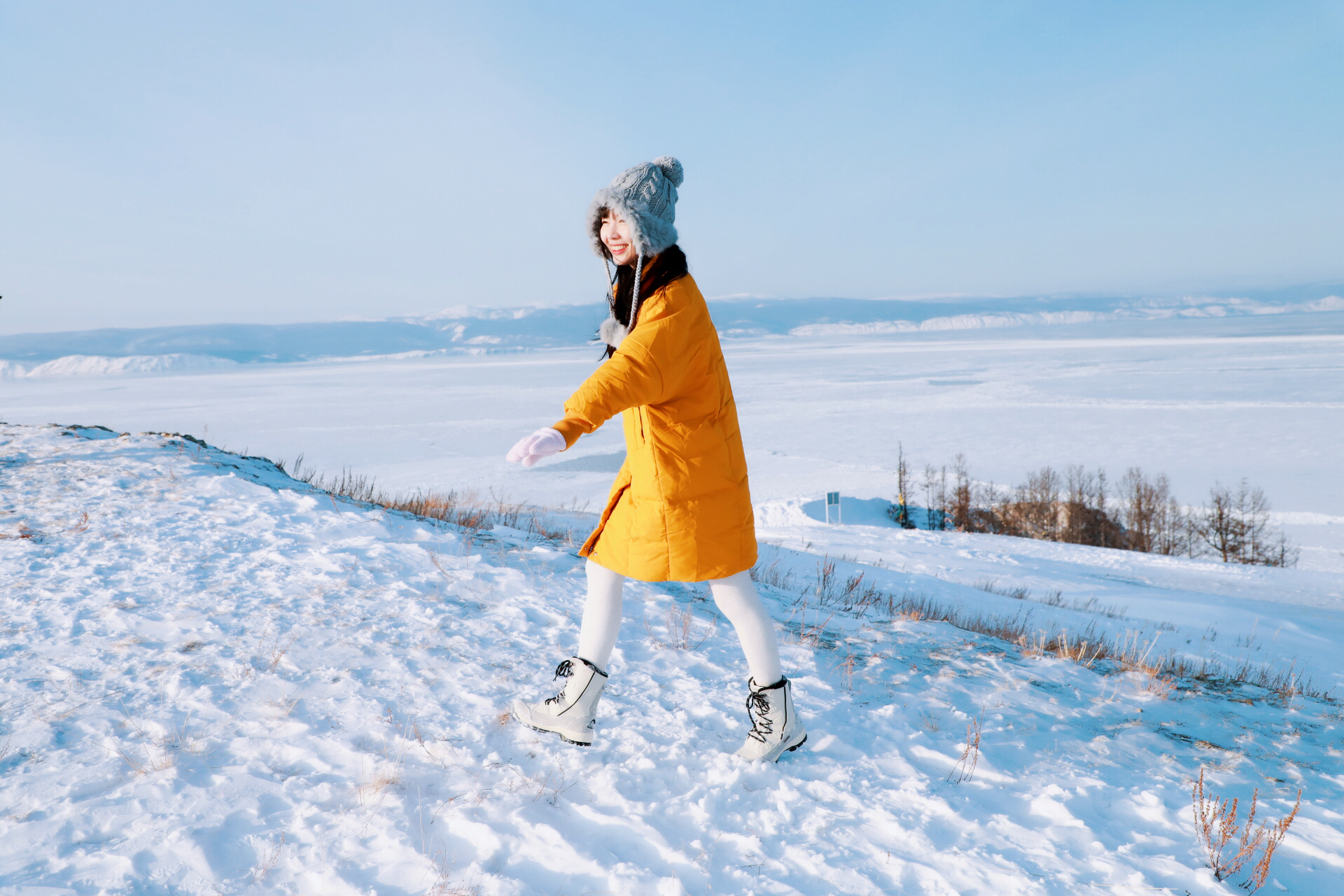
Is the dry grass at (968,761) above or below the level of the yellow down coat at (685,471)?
below

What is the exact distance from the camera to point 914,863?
178cm

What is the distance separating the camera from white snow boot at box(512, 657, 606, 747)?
2.19 meters

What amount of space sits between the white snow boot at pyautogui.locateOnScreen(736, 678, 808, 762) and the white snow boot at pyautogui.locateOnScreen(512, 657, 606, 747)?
19.0 inches

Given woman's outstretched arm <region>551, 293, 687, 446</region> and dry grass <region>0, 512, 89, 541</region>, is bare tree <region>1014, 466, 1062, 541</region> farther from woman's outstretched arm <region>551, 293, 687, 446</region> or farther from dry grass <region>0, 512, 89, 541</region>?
woman's outstretched arm <region>551, 293, 687, 446</region>

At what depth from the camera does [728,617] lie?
2.06 meters

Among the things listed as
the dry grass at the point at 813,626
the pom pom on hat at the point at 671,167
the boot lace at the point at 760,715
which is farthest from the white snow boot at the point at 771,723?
the pom pom on hat at the point at 671,167

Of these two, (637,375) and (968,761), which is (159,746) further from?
(968,761)

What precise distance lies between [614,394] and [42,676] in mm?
2462

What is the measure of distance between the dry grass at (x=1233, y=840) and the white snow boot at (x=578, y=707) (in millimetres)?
1679

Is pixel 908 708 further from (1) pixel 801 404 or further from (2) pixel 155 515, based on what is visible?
(1) pixel 801 404

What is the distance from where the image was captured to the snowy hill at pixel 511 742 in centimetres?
174

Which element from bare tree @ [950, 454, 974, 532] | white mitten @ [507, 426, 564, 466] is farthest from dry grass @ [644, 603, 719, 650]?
bare tree @ [950, 454, 974, 532]

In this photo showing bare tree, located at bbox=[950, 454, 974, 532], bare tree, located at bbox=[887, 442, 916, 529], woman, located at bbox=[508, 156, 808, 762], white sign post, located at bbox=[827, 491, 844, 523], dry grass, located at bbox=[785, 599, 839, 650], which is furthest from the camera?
bare tree, located at bbox=[950, 454, 974, 532]

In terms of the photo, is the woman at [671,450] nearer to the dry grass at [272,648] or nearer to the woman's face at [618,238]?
the woman's face at [618,238]
